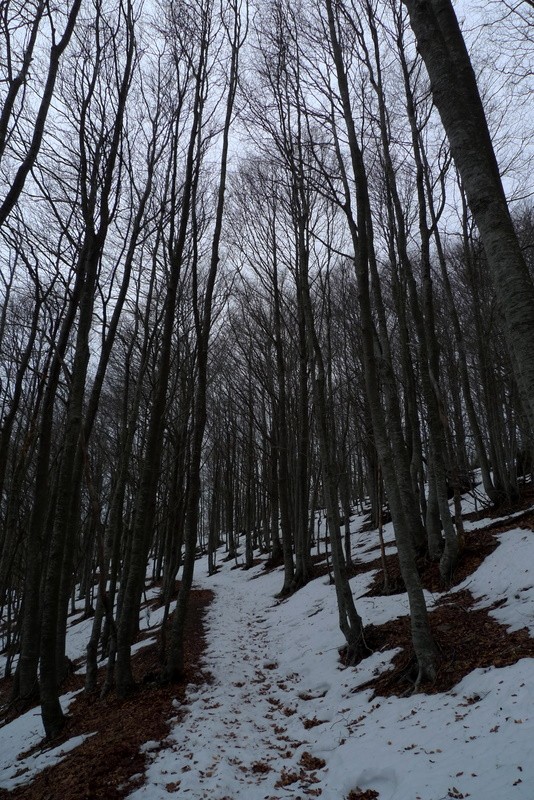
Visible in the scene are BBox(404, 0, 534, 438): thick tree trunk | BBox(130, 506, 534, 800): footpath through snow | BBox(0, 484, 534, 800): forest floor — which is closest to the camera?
BBox(404, 0, 534, 438): thick tree trunk

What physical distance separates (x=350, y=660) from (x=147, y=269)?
7.51 metres

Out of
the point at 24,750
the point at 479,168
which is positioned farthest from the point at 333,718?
the point at 479,168

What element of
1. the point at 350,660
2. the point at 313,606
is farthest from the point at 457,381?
the point at 350,660

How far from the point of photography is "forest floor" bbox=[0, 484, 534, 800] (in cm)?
320

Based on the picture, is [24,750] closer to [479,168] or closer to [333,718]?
[333,718]

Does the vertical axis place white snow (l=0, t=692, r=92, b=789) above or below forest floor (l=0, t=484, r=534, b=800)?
below

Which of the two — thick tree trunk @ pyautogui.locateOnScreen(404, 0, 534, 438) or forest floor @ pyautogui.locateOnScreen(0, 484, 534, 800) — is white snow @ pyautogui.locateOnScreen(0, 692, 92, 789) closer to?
forest floor @ pyautogui.locateOnScreen(0, 484, 534, 800)

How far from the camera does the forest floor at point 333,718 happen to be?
320cm

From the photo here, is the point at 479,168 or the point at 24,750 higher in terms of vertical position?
the point at 479,168

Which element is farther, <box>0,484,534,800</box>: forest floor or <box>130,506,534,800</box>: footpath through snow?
<box>0,484,534,800</box>: forest floor

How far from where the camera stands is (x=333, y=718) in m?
4.76

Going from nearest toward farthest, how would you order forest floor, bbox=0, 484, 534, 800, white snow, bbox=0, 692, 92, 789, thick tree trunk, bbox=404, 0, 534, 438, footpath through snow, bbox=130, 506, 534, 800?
thick tree trunk, bbox=404, 0, 534, 438
footpath through snow, bbox=130, 506, 534, 800
forest floor, bbox=0, 484, 534, 800
white snow, bbox=0, 692, 92, 789

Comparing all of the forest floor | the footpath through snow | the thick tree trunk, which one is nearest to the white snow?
the forest floor

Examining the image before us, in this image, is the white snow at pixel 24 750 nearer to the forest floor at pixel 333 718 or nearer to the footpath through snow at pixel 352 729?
the forest floor at pixel 333 718
